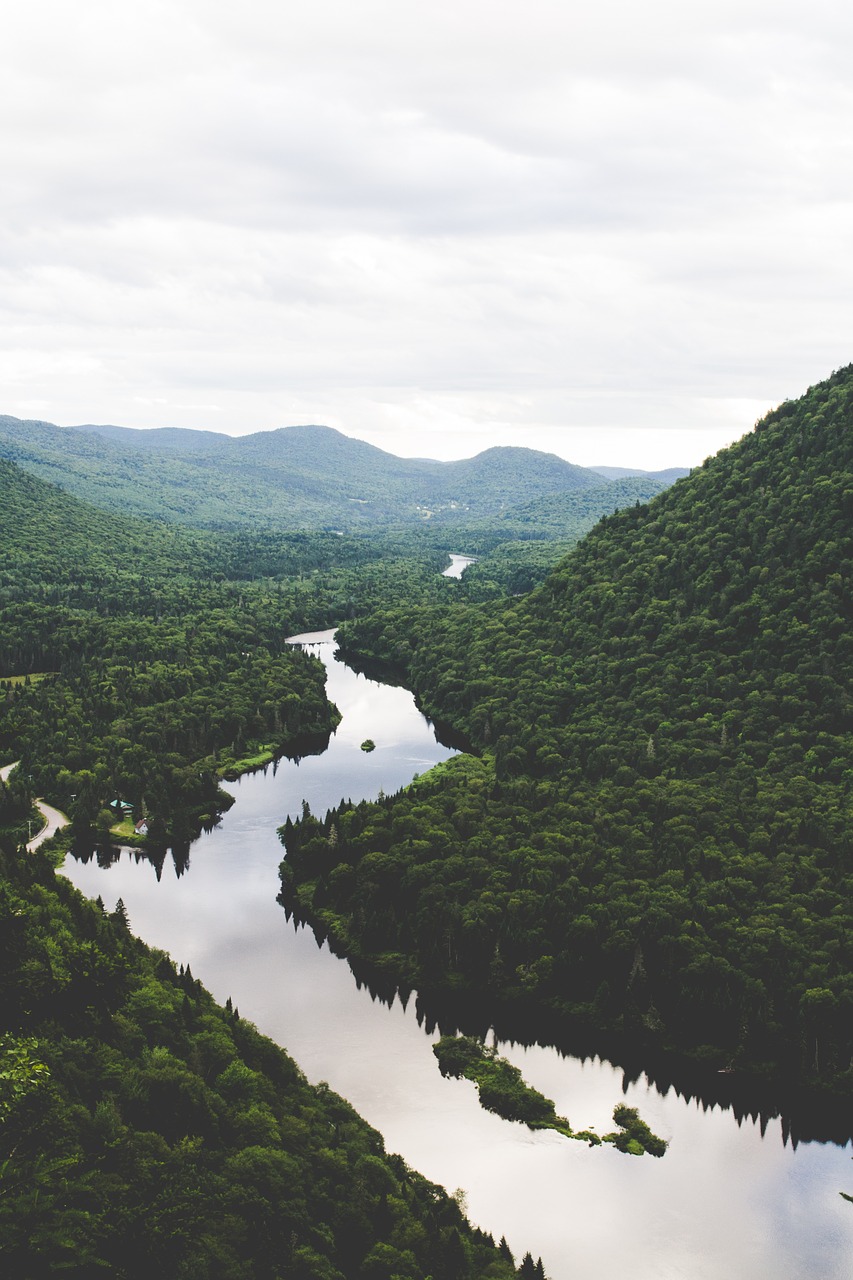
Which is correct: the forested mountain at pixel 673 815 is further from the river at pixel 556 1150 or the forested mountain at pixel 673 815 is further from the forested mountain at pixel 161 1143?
the forested mountain at pixel 161 1143

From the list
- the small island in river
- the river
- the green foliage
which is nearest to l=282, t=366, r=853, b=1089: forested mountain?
the river

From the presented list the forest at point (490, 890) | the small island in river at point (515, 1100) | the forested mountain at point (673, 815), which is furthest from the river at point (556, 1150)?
the forested mountain at point (673, 815)

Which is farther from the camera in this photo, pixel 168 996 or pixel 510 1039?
pixel 510 1039

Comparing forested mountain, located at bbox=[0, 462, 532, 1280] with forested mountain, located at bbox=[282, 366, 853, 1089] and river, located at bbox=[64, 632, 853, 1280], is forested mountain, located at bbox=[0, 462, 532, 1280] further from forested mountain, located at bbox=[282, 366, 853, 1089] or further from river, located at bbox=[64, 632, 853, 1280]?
forested mountain, located at bbox=[282, 366, 853, 1089]

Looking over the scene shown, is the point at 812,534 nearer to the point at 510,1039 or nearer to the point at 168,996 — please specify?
the point at 510,1039

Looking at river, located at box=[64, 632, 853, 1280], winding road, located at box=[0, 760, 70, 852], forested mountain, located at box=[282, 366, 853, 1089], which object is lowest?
river, located at box=[64, 632, 853, 1280]

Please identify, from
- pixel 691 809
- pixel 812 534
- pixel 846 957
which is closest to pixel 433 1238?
pixel 846 957
